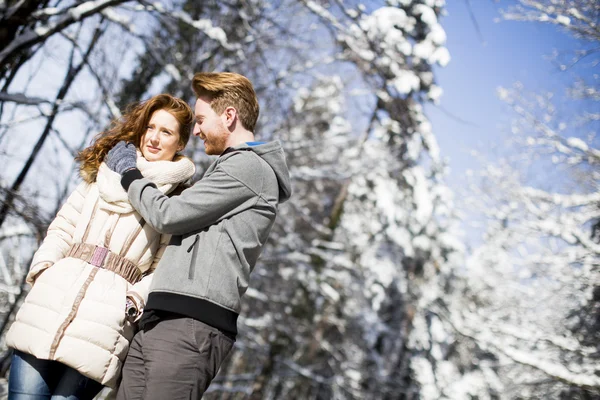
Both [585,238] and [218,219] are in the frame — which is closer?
[218,219]

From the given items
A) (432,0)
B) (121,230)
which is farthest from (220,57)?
(121,230)

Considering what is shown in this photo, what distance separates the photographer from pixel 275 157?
2.21 meters

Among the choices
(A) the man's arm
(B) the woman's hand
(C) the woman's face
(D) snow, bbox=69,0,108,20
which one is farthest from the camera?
(D) snow, bbox=69,0,108,20

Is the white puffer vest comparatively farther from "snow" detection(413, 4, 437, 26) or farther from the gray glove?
"snow" detection(413, 4, 437, 26)

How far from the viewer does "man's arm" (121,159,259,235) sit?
196cm

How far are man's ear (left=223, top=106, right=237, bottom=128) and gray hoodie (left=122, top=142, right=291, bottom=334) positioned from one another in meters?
0.13

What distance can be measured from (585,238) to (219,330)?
352 inches

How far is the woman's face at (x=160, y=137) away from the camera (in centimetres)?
237

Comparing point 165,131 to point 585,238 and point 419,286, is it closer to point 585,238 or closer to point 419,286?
point 585,238

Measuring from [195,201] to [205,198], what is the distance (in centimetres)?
4

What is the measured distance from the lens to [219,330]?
197 centimetres

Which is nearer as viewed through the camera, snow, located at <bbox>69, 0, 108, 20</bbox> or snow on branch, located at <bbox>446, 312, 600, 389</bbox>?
snow, located at <bbox>69, 0, 108, 20</bbox>

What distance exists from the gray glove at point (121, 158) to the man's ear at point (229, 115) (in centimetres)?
41

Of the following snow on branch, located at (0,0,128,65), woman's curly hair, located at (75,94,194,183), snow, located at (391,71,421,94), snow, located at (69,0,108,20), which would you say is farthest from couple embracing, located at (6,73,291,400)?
snow, located at (391,71,421,94)
